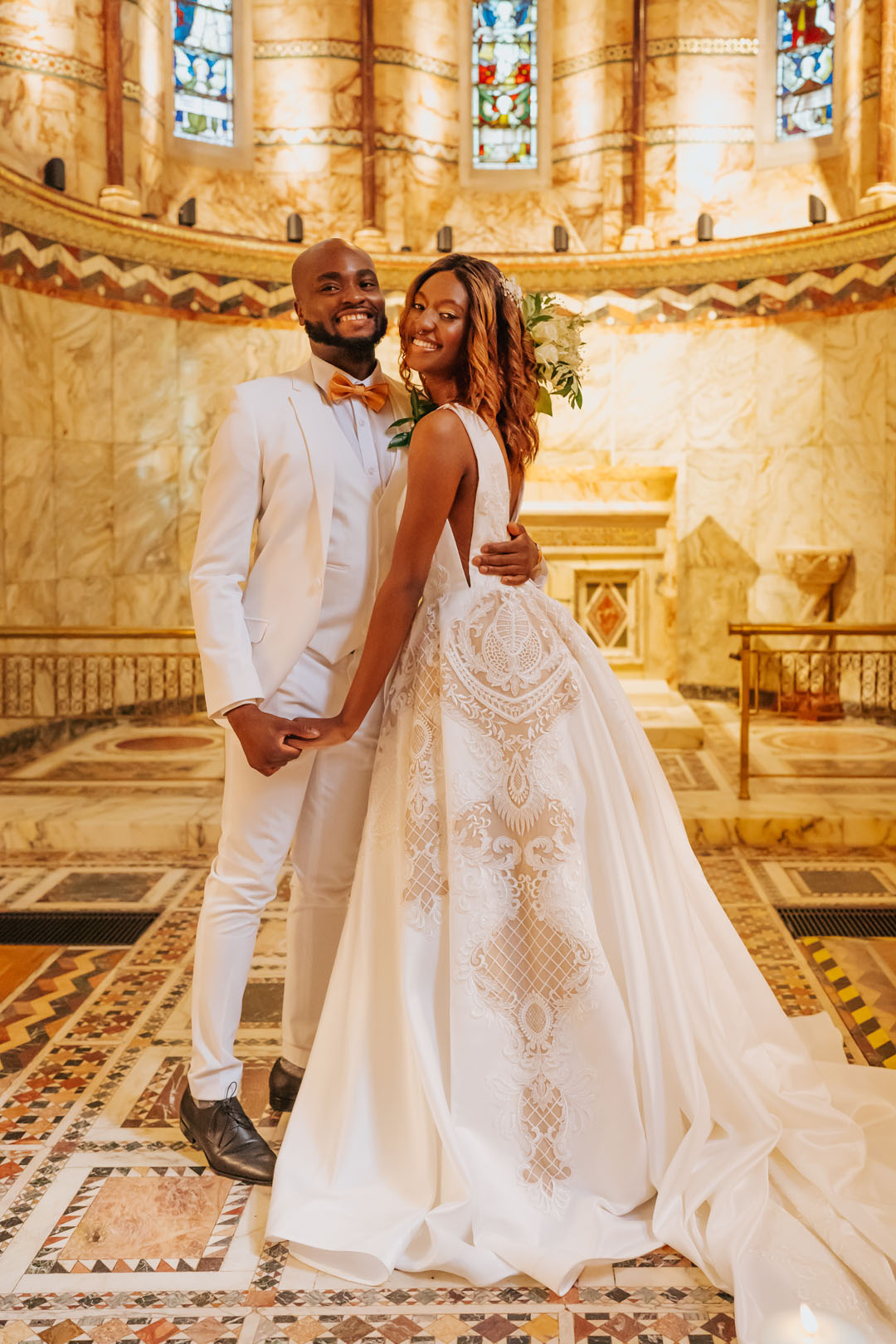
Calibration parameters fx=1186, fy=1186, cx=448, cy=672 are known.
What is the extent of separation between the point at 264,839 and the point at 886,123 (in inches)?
325

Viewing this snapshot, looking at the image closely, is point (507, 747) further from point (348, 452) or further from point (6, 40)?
point (6, 40)

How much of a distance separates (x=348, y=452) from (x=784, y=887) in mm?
3075

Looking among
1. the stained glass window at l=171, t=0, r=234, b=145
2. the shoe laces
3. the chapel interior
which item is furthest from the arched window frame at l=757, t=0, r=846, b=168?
the shoe laces

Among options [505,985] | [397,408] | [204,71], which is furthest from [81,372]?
[505,985]

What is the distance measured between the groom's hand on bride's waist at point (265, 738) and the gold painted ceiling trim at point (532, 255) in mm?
6627

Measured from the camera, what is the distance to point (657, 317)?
31.4ft

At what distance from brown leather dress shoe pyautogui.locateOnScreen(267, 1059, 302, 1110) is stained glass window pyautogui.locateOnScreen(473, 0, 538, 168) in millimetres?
8972

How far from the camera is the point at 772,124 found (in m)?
9.65

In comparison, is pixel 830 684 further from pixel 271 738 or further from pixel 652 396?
pixel 271 738

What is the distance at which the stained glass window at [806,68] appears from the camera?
9.35m

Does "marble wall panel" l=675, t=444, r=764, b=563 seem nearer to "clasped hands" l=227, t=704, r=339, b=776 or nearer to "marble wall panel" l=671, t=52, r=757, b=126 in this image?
"marble wall panel" l=671, t=52, r=757, b=126

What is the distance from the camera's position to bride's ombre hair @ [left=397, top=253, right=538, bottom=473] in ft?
8.19

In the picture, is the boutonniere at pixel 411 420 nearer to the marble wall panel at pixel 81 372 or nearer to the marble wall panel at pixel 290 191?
the marble wall panel at pixel 81 372

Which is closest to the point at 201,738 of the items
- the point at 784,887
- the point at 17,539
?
the point at 17,539
